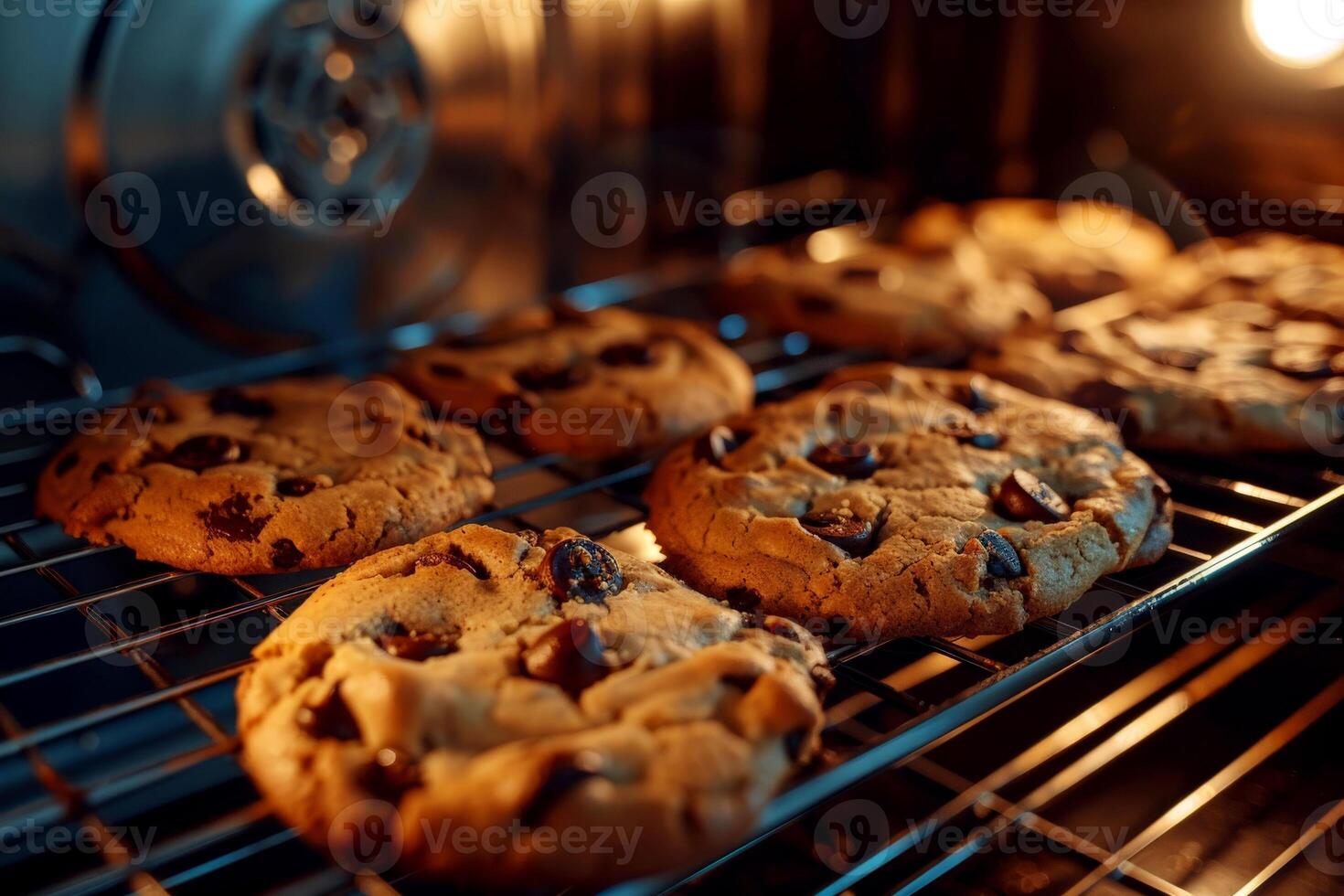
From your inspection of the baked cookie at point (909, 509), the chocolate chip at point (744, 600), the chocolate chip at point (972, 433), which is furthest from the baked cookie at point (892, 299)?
the chocolate chip at point (744, 600)

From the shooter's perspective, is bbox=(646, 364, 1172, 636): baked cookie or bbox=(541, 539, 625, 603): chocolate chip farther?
bbox=(646, 364, 1172, 636): baked cookie

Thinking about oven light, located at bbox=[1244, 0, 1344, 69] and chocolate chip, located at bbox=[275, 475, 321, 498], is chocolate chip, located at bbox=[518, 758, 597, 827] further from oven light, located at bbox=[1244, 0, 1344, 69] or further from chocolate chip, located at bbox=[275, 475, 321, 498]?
oven light, located at bbox=[1244, 0, 1344, 69]

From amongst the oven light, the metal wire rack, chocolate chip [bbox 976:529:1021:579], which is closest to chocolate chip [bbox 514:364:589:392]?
the metal wire rack

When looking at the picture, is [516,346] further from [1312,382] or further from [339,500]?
[1312,382]

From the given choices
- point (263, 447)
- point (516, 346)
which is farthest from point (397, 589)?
point (516, 346)

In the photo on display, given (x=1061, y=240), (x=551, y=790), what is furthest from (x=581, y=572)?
(x=1061, y=240)

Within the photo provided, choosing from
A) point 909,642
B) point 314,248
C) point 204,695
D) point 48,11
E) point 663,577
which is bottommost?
point 204,695
